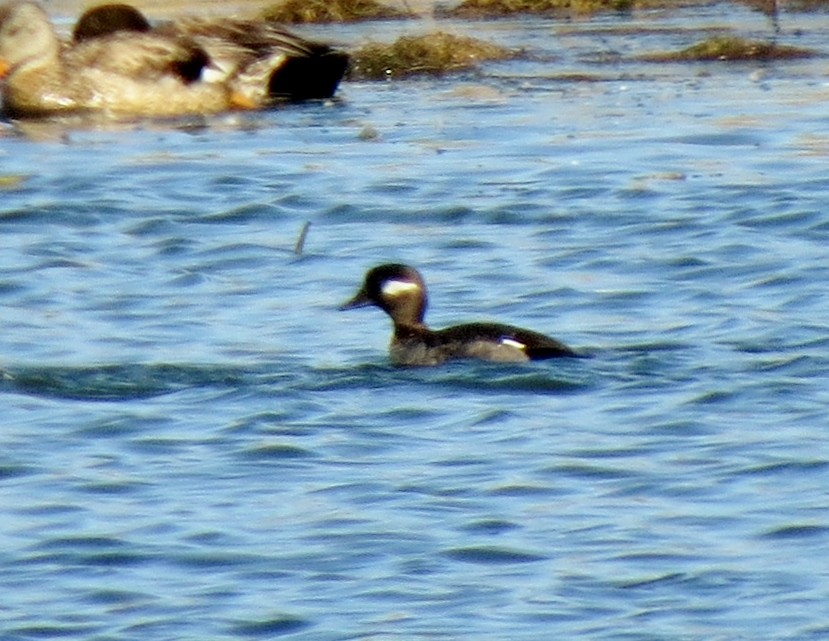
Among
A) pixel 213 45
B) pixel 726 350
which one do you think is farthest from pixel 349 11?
pixel 726 350

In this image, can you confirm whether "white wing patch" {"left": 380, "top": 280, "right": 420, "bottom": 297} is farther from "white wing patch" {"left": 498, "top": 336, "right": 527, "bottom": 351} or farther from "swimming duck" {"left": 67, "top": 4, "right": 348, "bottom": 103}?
"swimming duck" {"left": 67, "top": 4, "right": 348, "bottom": 103}

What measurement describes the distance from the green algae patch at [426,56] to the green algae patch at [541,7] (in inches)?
121

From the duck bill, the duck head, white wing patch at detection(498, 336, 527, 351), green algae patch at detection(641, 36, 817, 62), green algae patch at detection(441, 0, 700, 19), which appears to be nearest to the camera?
white wing patch at detection(498, 336, 527, 351)

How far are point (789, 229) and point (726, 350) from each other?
2.91 meters

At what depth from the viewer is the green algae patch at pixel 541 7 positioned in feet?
74.5

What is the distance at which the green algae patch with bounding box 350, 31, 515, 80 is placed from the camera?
63.0ft

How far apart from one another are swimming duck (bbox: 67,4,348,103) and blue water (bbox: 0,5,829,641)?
86 centimetres

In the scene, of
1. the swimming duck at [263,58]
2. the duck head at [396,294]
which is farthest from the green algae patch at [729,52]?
the duck head at [396,294]

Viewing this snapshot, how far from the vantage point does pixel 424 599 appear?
22.6ft

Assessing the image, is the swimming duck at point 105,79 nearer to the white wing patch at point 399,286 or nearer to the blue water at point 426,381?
the blue water at point 426,381

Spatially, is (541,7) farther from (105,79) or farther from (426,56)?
(105,79)

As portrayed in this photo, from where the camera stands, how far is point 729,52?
19000 millimetres

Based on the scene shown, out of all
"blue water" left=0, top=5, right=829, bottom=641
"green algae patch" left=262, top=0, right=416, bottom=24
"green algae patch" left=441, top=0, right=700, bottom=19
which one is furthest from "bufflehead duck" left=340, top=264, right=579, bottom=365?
"green algae patch" left=262, top=0, right=416, bottom=24

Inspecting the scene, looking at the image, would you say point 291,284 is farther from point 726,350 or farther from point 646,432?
point 646,432
